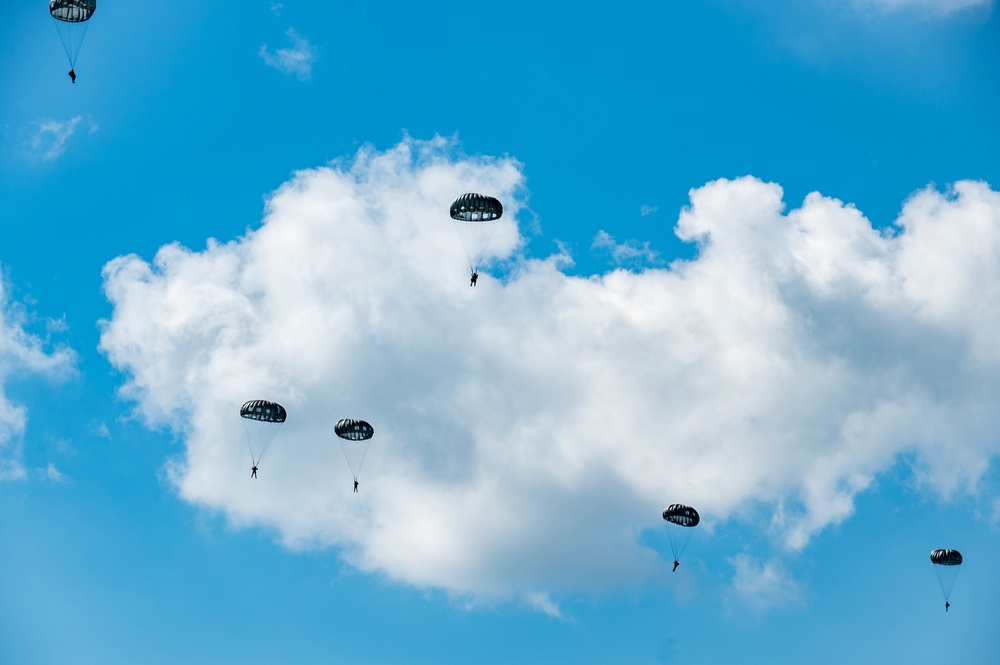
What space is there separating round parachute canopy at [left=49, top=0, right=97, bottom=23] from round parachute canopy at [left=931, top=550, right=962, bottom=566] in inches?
3739

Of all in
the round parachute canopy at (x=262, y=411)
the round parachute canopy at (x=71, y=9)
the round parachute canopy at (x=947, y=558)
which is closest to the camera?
the round parachute canopy at (x=71, y=9)

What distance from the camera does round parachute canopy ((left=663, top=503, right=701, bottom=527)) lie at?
12800 centimetres

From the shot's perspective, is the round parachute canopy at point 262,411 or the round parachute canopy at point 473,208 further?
the round parachute canopy at point 262,411

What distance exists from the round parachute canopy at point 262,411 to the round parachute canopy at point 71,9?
36.5 m

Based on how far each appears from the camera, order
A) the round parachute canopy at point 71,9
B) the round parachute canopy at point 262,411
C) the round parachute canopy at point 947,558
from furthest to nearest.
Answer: the round parachute canopy at point 947,558 → the round parachute canopy at point 262,411 → the round parachute canopy at point 71,9

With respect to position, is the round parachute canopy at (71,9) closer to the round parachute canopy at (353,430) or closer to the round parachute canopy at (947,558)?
the round parachute canopy at (353,430)

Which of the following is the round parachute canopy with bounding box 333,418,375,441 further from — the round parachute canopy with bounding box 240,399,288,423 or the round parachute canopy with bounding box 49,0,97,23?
the round parachute canopy with bounding box 49,0,97,23

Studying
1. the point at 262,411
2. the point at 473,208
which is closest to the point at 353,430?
the point at 262,411

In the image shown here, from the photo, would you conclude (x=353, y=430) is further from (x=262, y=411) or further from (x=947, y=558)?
(x=947, y=558)

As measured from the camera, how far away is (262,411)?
412 ft

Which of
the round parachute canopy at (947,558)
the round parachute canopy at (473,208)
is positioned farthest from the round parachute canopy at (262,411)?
the round parachute canopy at (947,558)

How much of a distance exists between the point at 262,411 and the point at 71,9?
125 ft

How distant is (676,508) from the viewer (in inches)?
5064

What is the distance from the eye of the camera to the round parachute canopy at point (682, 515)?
128m
